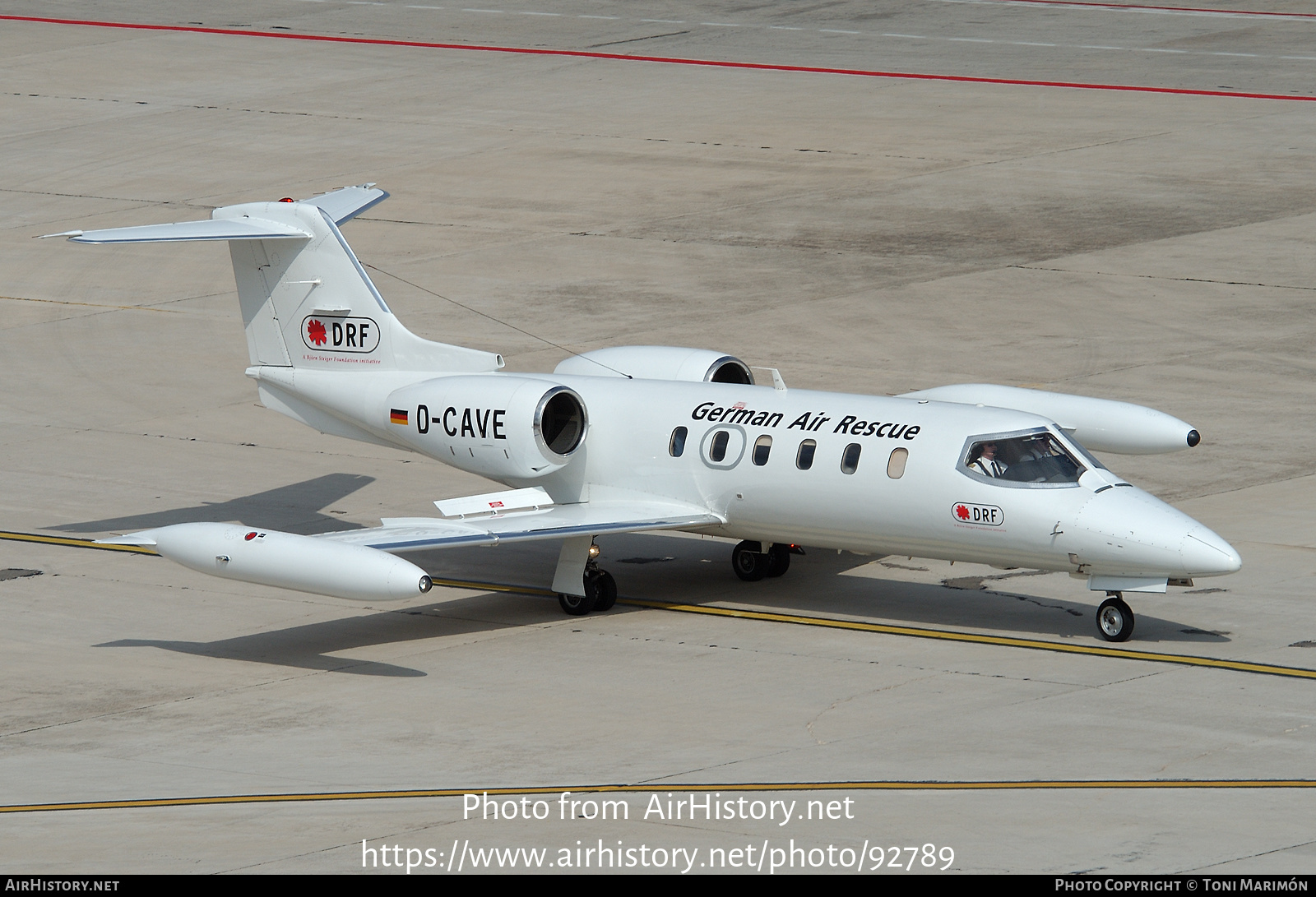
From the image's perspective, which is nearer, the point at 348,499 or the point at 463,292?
the point at 348,499

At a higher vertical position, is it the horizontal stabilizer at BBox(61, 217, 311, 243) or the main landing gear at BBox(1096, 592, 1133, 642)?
the horizontal stabilizer at BBox(61, 217, 311, 243)

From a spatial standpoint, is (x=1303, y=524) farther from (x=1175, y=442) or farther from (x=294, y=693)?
(x=294, y=693)

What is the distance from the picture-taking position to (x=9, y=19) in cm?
6469

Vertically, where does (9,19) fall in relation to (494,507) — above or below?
above

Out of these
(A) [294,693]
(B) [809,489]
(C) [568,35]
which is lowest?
(A) [294,693]

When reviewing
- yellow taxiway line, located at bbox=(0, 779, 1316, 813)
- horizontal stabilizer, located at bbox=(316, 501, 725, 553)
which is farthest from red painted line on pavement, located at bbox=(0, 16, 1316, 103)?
yellow taxiway line, located at bbox=(0, 779, 1316, 813)

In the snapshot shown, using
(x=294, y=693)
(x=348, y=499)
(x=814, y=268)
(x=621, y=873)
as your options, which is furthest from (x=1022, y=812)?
(x=814, y=268)

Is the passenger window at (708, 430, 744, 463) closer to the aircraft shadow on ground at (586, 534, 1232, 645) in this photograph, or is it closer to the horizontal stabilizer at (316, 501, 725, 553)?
the horizontal stabilizer at (316, 501, 725, 553)

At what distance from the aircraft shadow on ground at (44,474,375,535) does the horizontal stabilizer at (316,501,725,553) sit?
3854mm

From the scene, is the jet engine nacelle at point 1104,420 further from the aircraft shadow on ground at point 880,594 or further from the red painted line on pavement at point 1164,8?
the red painted line on pavement at point 1164,8

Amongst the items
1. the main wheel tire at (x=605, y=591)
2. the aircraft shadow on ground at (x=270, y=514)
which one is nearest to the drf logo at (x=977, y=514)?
the main wheel tire at (x=605, y=591)

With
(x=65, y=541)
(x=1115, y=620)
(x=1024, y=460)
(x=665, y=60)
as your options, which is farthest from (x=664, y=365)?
(x=665, y=60)

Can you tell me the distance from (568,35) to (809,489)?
41.2 m

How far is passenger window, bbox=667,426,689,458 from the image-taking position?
2320cm
